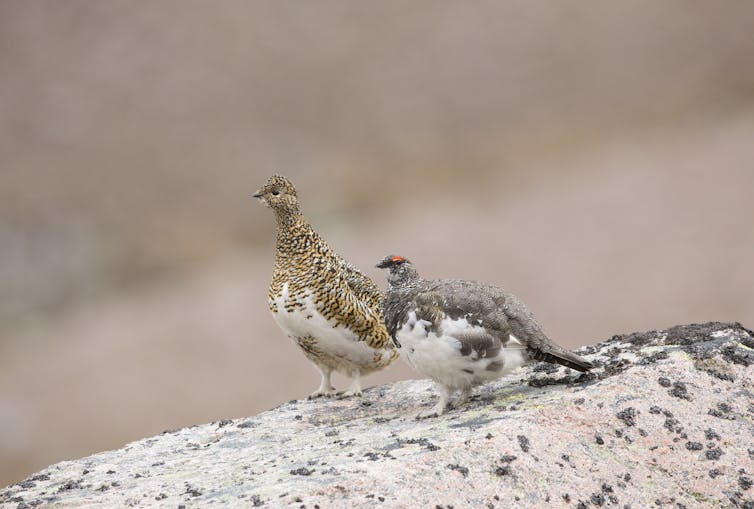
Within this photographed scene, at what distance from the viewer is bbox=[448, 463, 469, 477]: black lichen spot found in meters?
3.48

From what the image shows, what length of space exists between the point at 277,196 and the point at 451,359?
2357 mm

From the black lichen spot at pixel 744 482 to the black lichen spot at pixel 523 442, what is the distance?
35.4 inches

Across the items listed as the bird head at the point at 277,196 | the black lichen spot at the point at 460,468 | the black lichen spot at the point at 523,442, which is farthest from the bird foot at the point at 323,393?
the black lichen spot at the point at 460,468

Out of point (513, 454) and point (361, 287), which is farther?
point (361, 287)

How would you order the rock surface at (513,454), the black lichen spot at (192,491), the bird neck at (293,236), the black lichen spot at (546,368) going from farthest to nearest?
1. the bird neck at (293,236)
2. the black lichen spot at (546,368)
3. the black lichen spot at (192,491)
4. the rock surface at (513,454)

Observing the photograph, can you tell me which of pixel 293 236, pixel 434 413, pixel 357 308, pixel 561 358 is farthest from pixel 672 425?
pixel 293 236

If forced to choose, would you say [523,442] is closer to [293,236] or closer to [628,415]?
[628,415]

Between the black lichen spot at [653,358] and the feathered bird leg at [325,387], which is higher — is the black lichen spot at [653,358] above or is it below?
below

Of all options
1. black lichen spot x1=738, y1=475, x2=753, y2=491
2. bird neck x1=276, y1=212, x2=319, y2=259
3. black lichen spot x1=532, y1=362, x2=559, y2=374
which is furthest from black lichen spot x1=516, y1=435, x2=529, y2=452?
bird neck x1=276, y1=212, x2=319, y2=259

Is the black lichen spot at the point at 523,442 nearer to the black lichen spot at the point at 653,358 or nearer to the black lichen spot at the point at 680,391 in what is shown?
the black lichen spot at the point at 680,391

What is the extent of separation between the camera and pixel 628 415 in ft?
12.8

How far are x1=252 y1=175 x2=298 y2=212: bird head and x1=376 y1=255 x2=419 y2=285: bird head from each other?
1.49 meters

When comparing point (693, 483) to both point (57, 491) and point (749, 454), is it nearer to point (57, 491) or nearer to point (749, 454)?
point (749, 454)

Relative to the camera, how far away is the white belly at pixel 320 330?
586 cm
